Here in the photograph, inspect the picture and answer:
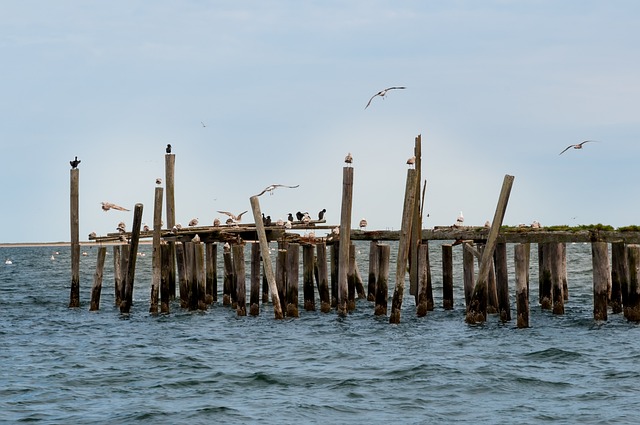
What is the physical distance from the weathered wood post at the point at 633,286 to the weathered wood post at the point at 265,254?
8.41 metres

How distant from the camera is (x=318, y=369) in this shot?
875 inches

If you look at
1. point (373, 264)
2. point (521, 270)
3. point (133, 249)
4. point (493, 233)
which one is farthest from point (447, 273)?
point (133, 249)

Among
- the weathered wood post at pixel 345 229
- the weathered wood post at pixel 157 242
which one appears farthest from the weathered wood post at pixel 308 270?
the weathered wood post at pixel 157 242

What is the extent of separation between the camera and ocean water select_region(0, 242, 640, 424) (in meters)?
18.3

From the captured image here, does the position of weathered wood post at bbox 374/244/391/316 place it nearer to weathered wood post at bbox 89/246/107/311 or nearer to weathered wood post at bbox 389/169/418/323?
weathered wood post at bbox 389/169/418/323

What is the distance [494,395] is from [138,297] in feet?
73.0

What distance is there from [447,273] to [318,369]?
7.47 metres

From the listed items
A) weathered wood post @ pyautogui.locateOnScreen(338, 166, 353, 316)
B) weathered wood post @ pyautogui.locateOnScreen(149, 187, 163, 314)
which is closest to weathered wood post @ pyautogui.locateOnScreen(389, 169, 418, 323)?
weathered wood post @ pyautogui.locateOnScreen(338, 166, 353, 316)

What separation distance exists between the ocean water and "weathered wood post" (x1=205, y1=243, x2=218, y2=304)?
2.84 ft

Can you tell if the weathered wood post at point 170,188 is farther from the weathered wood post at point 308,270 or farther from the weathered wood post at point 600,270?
the weathered wood post at point 600,270

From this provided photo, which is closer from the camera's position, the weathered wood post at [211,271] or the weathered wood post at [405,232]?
the weathered wood post at [405,232]

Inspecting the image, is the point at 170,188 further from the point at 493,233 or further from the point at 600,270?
the point at 600,270

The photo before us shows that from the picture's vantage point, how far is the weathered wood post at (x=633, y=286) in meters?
24.6

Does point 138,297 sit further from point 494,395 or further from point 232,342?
point 494,395
